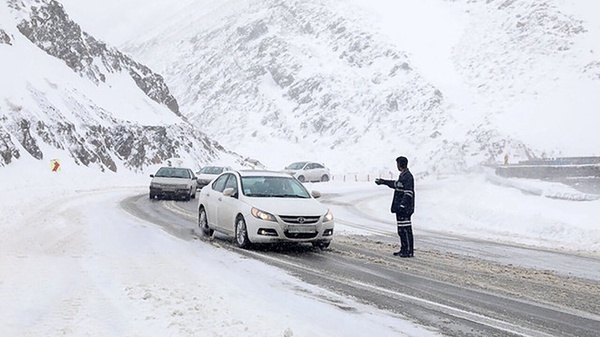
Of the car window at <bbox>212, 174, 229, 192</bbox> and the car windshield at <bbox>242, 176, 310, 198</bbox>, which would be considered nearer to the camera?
the car windshield at <bbox>242, 176, 310, 198</bbox>

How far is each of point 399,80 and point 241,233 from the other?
224ft

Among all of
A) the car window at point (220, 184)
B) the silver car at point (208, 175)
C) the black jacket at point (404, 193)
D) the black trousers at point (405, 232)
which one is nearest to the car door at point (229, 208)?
the car window at point (220, 184)

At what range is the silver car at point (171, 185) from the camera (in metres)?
23.4

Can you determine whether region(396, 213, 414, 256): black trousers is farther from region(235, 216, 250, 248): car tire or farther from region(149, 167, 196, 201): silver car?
region(149, 167, 196, 201): silver car

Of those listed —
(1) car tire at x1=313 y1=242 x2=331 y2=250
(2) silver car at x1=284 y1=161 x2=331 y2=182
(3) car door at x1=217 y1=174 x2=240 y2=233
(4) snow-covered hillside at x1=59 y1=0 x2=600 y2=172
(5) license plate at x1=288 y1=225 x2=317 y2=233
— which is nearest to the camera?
(5) license plate at x1=288 y1=225 x2=317 y2=233

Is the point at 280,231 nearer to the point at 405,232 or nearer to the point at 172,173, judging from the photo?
the point at 405,232

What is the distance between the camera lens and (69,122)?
4378 centimetres

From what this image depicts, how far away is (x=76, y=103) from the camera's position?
1861 inches

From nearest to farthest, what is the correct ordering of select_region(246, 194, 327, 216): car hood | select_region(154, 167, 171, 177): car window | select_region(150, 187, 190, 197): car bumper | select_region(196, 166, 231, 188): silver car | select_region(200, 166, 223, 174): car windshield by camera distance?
select_region(246, 194, 327, 216): car hood, select_region(150, 187, 190, 197): car bumper, select_region(154, 167, 171, 177): car window, select_region(196, 166, 231, 188): silver car, select_region(200, 166, 223, 174): car windshield

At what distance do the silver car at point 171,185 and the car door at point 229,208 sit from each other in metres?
12.2

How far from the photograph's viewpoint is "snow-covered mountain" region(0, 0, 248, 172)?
1565 inches

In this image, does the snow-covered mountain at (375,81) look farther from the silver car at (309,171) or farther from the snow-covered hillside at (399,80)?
the silver car at (309,171)

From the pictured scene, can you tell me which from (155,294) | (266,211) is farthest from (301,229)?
(155,294)

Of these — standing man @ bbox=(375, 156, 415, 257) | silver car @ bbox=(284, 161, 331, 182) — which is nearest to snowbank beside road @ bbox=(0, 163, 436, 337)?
standing man @ bbox=(375, 156, 415, 257)
